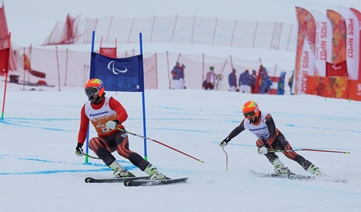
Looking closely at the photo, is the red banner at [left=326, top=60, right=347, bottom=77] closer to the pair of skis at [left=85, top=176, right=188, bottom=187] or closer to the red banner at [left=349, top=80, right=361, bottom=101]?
the red banner at [left=349, top=80, right=361, bottom=101]

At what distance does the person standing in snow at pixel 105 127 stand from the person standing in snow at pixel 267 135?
84.4 inches

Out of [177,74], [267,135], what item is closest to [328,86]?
[177,74]

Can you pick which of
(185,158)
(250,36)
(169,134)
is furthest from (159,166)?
(250,36)

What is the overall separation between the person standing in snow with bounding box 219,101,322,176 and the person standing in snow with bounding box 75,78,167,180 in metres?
2.14

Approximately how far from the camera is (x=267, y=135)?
1147 cm

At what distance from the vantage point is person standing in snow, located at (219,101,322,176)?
1109cm

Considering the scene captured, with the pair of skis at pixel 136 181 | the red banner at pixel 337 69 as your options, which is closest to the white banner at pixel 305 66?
the red banner at pixel 337 69

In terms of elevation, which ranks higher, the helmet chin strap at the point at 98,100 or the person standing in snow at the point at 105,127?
the helmet chin strap at the point at 98,100

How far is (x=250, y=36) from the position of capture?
60.3 meters

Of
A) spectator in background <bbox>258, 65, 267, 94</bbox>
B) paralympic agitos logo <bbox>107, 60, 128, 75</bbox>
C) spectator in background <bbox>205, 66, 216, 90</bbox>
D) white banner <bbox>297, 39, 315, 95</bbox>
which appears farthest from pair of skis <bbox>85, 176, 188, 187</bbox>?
spectator in background <bbox>258, 65, 267, 94</bbox>

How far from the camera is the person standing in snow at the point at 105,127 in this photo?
951cm

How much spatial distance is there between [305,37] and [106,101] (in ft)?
85.8

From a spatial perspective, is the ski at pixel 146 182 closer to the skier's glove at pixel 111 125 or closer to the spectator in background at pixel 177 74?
the skier's glove at pixel 111 125

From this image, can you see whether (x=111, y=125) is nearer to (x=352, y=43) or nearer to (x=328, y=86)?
(x=352, y=43)
